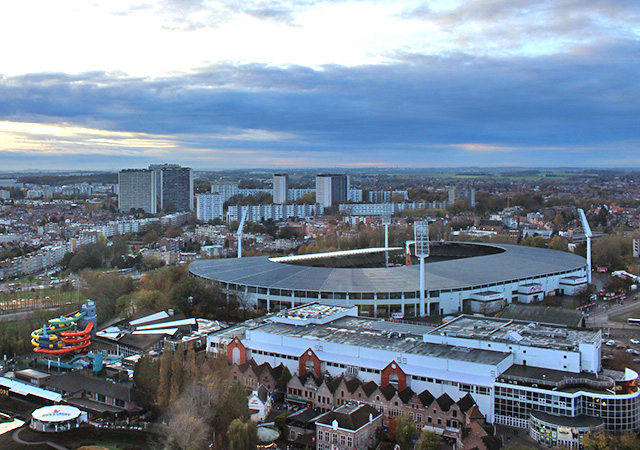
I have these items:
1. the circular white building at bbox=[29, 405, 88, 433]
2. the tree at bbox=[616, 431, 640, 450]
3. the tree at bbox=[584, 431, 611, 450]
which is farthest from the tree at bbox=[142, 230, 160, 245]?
the tree at bbox=[616, 431, 640, 450]

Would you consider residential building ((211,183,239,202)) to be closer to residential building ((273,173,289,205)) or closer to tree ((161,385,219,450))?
residential building ((273,173,289,205))

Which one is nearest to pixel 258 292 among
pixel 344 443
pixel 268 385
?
pixel 268 385

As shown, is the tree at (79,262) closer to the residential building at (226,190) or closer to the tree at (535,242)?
the tree at (535,242)

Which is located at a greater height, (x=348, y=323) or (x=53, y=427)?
(x=348, y=323)

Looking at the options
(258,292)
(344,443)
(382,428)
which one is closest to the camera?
(344,443)

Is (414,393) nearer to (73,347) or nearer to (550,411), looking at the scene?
(550,411)

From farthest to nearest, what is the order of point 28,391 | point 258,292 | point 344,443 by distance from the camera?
point 258,292
point 28,391
point 344,443
